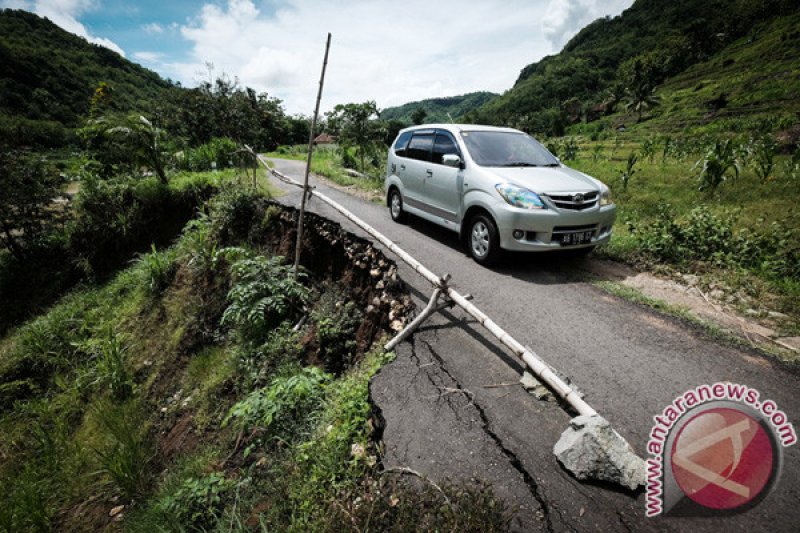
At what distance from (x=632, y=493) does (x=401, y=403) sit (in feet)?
5.27

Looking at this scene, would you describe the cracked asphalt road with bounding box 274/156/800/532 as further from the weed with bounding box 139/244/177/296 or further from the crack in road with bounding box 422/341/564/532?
the weed with bounding box 139/244/177/296

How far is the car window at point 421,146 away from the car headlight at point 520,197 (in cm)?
194

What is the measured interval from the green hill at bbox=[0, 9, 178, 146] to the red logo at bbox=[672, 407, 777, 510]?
143 ft

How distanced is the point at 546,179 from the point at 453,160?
1.36 m

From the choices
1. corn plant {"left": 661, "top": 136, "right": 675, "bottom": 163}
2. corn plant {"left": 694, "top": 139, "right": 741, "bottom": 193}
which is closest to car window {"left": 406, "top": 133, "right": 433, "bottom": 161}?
corn plant {"left": 694, "top": 139, "right": 741, "bottom": 193}

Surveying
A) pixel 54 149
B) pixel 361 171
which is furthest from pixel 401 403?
pixel 54 149

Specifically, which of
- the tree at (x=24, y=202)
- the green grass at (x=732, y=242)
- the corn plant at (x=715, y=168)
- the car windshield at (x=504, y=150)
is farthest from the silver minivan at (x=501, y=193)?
the tree at (x=24, y=202)

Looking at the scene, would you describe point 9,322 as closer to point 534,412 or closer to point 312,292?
point 312,292

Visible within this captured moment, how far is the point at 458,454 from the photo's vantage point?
2330 mm

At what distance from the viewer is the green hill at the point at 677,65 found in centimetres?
4680

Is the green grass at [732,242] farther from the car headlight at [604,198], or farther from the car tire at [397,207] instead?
the car tire at [397,207]

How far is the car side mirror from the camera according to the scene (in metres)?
5.17

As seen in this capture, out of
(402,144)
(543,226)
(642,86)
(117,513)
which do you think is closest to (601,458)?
(543,226)

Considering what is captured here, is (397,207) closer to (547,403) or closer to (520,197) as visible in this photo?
(520,197)
